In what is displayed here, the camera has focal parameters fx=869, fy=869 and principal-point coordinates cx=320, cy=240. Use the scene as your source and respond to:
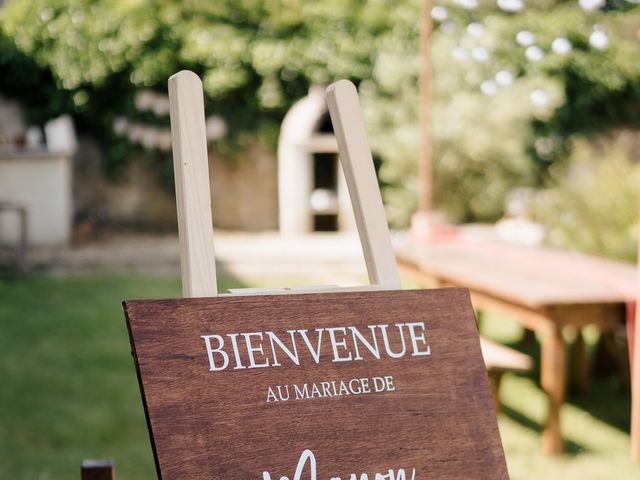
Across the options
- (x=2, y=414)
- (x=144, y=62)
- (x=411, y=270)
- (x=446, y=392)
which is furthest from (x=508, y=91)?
(x=446, y=392)

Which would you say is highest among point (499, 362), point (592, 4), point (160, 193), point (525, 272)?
point (160, 193)

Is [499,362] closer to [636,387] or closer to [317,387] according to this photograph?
[636,387]

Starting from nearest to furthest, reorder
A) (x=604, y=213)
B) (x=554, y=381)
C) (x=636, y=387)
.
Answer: (x=636, y=387) → (x=554, y=381) → (x=604, y=213)

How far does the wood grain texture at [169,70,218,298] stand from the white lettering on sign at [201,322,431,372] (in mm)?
115

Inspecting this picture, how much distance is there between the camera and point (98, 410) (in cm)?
436

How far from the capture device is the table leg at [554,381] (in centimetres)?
359

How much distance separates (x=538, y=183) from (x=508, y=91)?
144 cm

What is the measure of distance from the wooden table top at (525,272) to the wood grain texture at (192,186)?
2.24 m

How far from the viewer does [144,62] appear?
34.7 ft

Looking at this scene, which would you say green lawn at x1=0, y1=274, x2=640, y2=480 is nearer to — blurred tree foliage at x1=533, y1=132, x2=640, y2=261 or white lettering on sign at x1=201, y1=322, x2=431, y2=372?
blurred tree foliage at x1=533, y1=132, x2=640, y2=261

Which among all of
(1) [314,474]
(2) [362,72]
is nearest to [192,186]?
(1) [314,474]

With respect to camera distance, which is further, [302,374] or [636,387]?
[636,387]

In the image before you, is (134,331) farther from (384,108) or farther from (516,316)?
(384,108)

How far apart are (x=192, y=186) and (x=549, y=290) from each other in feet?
8.23
